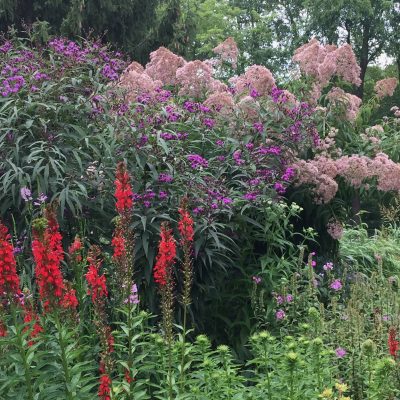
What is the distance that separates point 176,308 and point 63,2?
1222 centimetres

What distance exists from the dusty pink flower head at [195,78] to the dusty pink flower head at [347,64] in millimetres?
1586

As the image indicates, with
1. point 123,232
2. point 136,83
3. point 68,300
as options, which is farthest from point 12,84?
point 123,232

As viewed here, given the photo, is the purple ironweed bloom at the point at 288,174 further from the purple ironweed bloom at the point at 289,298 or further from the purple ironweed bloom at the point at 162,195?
the purple ironweed bloom at the point at 162,195

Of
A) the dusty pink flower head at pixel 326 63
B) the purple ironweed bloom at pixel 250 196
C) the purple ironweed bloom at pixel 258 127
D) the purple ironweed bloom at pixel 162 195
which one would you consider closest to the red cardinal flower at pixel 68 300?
the purple ironweed bloom at pixel 162 195

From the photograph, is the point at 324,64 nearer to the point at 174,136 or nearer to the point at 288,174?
the point at 288,174

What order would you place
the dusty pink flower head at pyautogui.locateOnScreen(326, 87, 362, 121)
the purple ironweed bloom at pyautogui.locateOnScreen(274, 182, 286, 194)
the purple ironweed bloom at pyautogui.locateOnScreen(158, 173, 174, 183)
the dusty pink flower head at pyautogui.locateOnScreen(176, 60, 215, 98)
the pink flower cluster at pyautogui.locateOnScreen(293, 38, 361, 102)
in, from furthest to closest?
the dusty pink flower head at pyautogui.locateOnScreen(326, 87, 362, 121) < the pink flower cluster at pyautogui.locateOnScreen(293, 38, 361, 102) < the dusty pink flower head at pyautogui.locateOnScreen(176, 60, 215, 98) < the purple ironweed bloom at pyautogui.locateOnScreen(274, 182, 286, 194) < the purple ironweed bloom at pyautogui.locateOnScreen(158, 173, 174, 183)

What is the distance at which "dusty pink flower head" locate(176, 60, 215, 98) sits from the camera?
6484 mm

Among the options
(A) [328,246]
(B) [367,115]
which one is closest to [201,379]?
(A) [328,246]

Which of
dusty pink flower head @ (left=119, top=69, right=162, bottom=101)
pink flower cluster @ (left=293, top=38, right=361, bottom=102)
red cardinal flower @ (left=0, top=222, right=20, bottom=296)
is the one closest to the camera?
red cardinal flower @ (left=0, top=222, right=20, bottom=296)

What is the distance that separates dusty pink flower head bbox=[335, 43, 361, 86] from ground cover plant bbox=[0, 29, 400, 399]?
197 millimetres

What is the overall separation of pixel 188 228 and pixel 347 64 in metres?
5.18

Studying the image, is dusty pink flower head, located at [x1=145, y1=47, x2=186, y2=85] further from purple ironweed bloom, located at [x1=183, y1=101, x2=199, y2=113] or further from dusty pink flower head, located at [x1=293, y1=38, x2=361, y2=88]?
dusty pink flower head, located at [x1=293, y1=38, x2=361, y2=88]

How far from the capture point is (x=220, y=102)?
19.7 ft

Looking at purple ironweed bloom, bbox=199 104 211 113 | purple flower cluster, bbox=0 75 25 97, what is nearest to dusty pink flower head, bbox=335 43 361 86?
purple ironweed bloom, bbox=199 104 211 113
